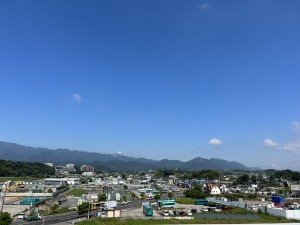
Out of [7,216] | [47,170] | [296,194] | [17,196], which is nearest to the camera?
[7,216]

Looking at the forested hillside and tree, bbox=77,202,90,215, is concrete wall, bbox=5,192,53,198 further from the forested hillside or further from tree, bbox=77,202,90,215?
the forested hillside

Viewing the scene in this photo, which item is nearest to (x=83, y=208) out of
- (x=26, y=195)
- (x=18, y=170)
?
(x=26, y=195)

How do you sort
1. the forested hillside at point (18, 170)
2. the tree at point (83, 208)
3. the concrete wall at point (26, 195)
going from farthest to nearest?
the forested hillside at point (18, 170) < the concrete wall at point (26, 195) < the tree at point (83, 208)

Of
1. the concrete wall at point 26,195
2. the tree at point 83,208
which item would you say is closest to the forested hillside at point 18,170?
the concrete wall at point 26,195

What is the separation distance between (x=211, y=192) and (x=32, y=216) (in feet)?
130

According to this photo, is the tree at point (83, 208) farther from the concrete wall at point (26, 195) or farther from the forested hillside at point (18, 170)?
the forested hillside at point (18, 170)

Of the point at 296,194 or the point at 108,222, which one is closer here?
the point at 108,222

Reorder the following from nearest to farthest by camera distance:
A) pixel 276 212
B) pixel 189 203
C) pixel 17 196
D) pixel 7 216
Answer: pixel 7 216 → pixel 276 212 → pixel 189 203 → pixel 17 196

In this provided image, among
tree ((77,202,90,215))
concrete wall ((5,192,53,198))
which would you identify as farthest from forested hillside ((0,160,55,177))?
tree ((77,202,90,215))

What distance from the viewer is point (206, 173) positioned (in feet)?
343

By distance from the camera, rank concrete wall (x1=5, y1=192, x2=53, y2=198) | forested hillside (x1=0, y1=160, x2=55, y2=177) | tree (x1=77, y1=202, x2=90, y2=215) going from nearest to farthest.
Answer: tree (x1=77, y1=202, x2=90, y2=215) → concrete wall (x1=5, y1=192, x2=53, y2=198) → forested hillside (x1=0, y1=160, x2=55, y2=177)

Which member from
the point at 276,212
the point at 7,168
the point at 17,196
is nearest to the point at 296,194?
the point at 276,212

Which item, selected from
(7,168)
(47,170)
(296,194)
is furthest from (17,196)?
(47,170)

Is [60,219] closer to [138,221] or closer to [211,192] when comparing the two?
[138,221]
